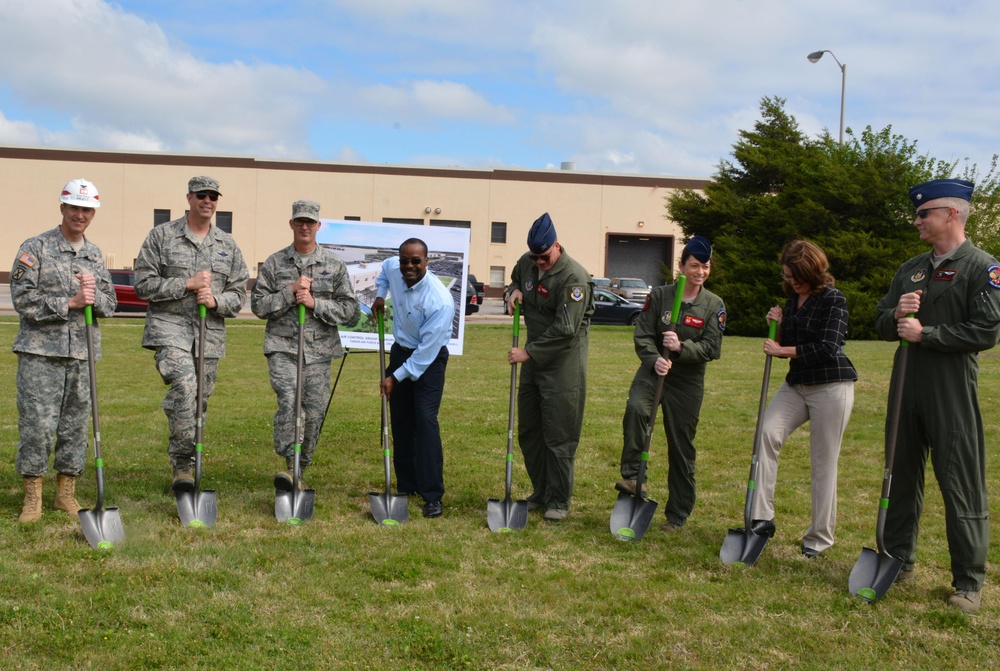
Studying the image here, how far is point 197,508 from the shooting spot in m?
6.21

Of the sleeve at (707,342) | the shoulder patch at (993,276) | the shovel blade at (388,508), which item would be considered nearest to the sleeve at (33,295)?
the shovel blade at (388,508)

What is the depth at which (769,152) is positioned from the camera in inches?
1041

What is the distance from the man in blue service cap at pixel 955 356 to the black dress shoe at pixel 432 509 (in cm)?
318

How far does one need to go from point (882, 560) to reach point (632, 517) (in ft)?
5.31

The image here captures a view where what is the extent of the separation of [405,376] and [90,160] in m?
44.9

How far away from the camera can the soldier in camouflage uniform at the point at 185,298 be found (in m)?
6.57

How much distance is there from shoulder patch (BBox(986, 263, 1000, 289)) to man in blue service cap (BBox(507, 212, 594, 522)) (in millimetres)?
2522

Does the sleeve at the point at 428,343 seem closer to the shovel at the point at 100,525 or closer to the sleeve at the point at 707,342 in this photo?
the sleeve at the point at 707,342

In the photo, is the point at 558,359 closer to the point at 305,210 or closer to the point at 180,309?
the point at 305,210


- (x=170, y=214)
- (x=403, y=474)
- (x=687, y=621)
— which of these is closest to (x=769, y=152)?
(x=403, y=474)

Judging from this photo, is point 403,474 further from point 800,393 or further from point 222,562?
point 800,393

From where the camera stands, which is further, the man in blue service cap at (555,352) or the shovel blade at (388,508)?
the man in blue service cap at (555,352)

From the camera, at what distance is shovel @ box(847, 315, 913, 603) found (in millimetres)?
5102

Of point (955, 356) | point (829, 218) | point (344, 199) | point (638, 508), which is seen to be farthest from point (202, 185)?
point (344, 199)
